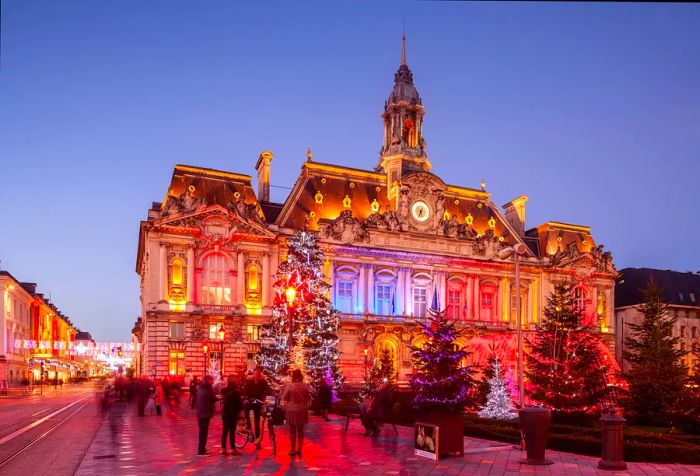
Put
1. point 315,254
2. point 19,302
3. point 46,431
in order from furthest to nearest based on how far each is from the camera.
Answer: point 19,302 → point 315,254 → point 46,431

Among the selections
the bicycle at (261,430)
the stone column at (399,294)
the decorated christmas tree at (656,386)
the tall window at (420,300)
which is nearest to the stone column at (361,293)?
the stone column at (399,294)

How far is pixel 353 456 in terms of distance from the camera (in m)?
16.9

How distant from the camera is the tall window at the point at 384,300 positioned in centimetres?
6103

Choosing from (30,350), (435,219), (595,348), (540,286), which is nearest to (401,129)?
(435,219)

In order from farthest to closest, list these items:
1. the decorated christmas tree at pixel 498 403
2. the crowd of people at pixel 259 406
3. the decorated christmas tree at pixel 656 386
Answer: the decorated christmas tree at pixel 656 386, the decorated christmas tree at pixel 498 403, the crowd of people at pixel 259 406

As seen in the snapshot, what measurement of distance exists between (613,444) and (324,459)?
637 cm

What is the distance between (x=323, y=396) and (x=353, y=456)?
11233mm

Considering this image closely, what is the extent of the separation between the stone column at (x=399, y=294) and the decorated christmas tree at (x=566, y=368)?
3223 cm

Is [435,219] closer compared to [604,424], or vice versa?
[604,424]

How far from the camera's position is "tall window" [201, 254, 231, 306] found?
2181 inches

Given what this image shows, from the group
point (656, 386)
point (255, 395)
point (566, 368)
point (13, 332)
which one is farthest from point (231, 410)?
point (13, 332)

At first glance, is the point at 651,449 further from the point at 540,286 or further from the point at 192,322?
the point at 540,286

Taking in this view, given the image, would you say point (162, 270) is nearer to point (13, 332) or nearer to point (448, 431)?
point (13, 332)

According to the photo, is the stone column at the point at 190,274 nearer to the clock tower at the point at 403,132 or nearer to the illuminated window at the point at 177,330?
the illuminated window at the point at 177,330
